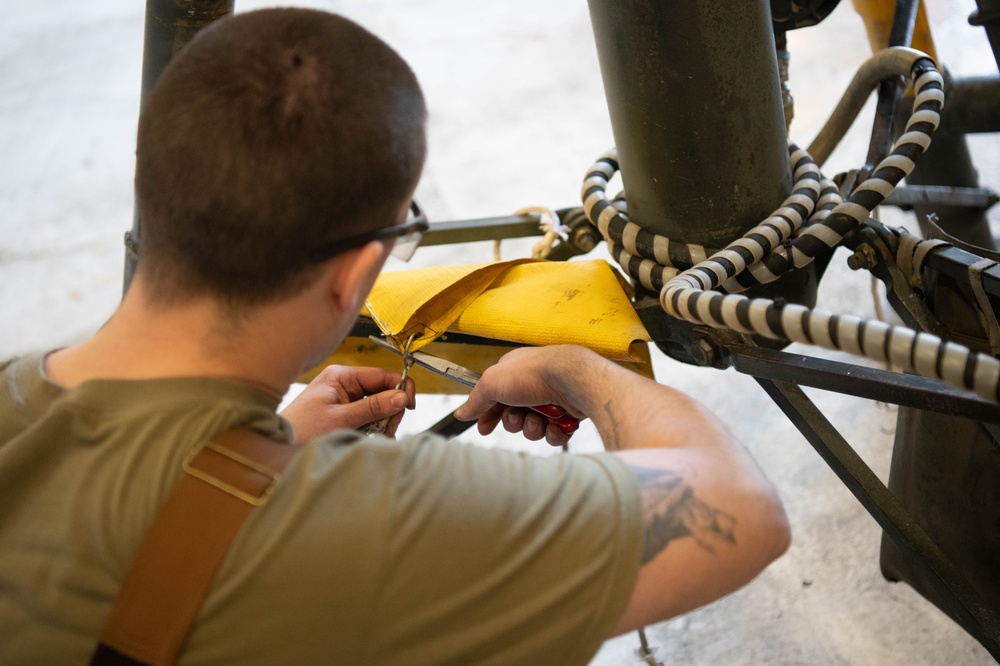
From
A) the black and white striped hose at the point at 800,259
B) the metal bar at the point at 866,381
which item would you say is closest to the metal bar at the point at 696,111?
the black and white striped hose at the point at 800,259

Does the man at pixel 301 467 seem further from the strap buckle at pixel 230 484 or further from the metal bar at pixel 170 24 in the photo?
the metal bar at pixel 170 24

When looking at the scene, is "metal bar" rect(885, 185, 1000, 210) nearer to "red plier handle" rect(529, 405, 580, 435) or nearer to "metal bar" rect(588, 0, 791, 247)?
"metal bar" rect(588, 0, 791, 247)

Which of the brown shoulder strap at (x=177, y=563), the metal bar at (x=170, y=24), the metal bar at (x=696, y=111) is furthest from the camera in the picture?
the metal bar at (x=170, y=24)

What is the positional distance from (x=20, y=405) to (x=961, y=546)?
120 cm

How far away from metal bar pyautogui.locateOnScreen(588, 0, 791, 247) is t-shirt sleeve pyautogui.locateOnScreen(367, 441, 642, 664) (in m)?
0.50

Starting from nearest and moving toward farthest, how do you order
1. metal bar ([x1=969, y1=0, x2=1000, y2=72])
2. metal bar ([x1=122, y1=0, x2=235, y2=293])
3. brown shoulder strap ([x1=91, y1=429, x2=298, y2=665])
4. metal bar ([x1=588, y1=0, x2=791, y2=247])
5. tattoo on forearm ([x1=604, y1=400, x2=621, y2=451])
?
1. brown shoulder strap ([x1=91, y1=429, x2=298, y2=665])
2. tattoo on forearm ([x1=604, y1=400, x2=621, y2=451])
3. metal bar ([x1=588, y1=0, x2=791, y2=247])
4. metal bar ([x1=122, y1=0, x2=235, y2=293])
5. metal bar ([x1=969, y1=0, x2=1000, y2=72])

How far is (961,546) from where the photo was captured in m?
1.31

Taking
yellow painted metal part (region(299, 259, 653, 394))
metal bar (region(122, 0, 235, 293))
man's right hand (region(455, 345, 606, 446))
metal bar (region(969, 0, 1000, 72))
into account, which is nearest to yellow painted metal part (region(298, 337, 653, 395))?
yellow painted metal part (region(299, 259, 653, 394))

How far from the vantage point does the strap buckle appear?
0.65 metres

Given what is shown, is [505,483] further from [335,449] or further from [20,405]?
[20,405]

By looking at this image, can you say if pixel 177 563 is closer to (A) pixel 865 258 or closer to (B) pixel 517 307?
(B) pixel 517 307

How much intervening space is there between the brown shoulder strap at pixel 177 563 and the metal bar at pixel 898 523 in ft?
2.26

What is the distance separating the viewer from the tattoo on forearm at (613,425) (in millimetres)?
865

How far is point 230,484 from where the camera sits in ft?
2.14
